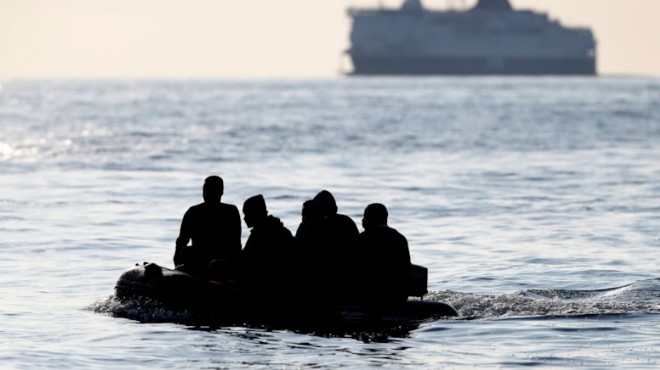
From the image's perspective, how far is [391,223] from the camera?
25.1 metres

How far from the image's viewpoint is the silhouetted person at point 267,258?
46.4ft

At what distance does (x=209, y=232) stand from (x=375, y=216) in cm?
173

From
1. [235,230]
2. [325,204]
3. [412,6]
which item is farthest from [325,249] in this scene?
→ [412,6]

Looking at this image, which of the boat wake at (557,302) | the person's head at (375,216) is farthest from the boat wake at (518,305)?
the person's head at (375,216)

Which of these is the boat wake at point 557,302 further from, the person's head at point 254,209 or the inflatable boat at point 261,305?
the person's head at point 254,209

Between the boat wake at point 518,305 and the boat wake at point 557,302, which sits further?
the boat wake at point 557,302

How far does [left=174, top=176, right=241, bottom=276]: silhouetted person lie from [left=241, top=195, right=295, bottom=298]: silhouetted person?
1.22 feet

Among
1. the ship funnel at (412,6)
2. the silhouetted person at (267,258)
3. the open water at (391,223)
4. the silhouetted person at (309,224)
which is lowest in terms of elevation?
the open water at (391,223)

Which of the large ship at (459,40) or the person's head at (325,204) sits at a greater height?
the large ship at (459,40)

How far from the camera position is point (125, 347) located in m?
13.1

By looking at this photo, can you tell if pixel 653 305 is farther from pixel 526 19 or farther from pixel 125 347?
pixel 526 19

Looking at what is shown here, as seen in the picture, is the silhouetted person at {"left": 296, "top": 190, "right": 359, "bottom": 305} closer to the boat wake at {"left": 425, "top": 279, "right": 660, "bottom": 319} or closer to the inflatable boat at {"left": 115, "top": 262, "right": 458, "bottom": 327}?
the inflatable boat at {"left": 115, "top": 262, "right": 458, "bottom": 327}

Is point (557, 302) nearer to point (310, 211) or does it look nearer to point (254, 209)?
point (310, 211)

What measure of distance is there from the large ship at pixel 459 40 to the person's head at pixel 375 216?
588 feet
